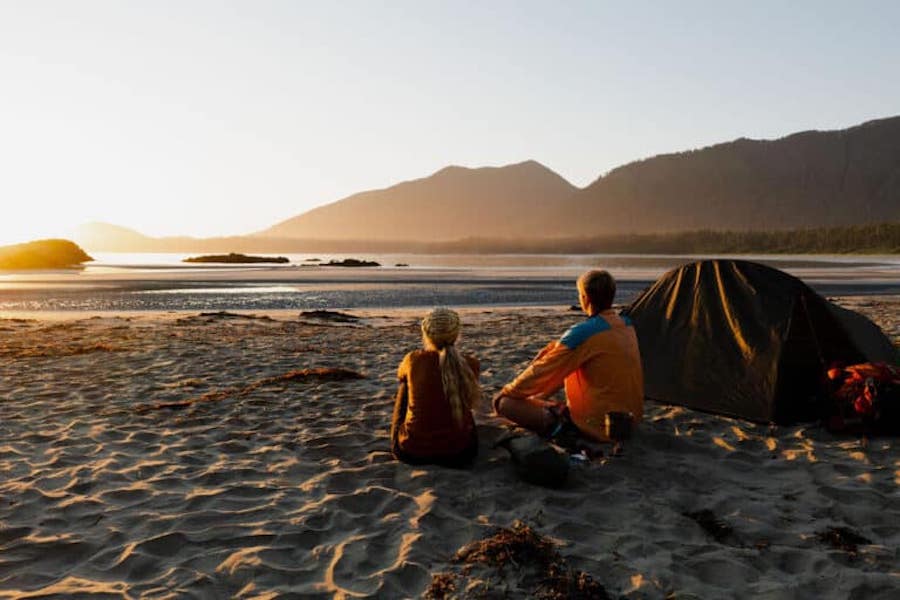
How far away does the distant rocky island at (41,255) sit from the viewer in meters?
60.3

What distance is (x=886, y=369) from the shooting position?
661 centimetres

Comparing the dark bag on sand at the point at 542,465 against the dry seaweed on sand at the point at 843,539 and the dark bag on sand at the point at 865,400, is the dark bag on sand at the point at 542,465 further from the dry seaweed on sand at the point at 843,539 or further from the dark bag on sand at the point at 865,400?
the dark bag on sand at the point at 865,400

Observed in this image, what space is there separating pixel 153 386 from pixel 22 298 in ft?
73.2

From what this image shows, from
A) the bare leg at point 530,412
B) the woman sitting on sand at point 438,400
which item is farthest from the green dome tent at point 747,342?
the woman sitting on sand at point 438,400

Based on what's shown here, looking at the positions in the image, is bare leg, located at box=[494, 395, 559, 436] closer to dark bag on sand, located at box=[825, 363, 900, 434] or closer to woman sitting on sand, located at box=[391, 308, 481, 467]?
woman sitting on sand, located at box=[391, 308, 481, 467]

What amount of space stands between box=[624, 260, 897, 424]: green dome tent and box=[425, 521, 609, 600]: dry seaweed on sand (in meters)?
3.93

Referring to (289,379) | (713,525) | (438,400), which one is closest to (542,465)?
(438,400)

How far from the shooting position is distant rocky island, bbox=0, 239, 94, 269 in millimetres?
60344

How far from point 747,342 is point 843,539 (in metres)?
3.09

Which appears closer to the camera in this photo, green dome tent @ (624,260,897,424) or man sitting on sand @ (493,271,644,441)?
man sitting on sand @ (493,271,644,441)

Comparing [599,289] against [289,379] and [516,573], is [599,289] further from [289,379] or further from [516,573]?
[289,379]

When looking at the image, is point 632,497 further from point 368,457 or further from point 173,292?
point 173,292

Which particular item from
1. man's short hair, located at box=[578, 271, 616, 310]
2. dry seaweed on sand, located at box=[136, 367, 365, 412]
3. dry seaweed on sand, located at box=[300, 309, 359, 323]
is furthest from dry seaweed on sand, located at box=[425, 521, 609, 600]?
dry seaweed on sand, located at box=[300, 309, 359, 323]

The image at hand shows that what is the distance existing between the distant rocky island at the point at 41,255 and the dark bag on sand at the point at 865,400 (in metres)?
66.2
